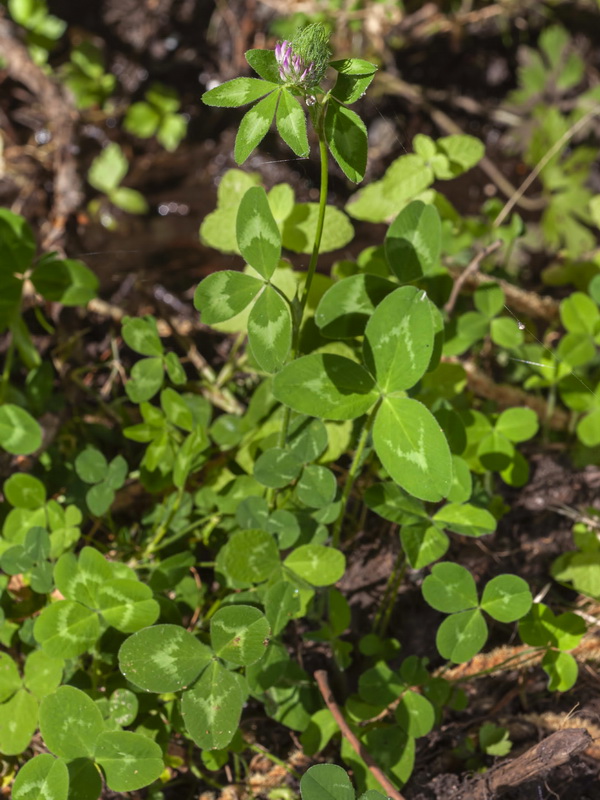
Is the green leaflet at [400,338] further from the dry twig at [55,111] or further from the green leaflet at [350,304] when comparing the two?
the dry twig at [55,111]

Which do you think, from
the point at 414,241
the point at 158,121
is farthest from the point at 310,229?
the point at 158,121

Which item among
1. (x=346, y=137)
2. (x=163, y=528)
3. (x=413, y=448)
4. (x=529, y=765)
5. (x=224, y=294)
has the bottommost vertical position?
(x=529, y=765)

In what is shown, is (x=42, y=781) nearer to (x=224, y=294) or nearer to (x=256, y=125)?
(x=224, y=294)

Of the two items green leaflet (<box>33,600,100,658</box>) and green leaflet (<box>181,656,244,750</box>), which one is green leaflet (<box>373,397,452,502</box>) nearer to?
green leaflet (<box>181,656,244,750</box>)

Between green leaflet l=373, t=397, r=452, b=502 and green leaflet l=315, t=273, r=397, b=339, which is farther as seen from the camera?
green leaflet l=315, t=273, r=397, b=339

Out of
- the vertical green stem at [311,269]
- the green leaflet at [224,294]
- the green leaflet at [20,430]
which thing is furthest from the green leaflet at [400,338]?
the green leaflet at [20,430]

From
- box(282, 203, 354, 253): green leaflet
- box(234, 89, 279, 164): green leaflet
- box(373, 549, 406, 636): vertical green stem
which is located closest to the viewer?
box(234, 89, 279, 164): green leaflet

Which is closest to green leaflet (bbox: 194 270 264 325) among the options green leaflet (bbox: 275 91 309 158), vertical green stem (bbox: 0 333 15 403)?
green leaflet (bbox: 275 91 309 158)
